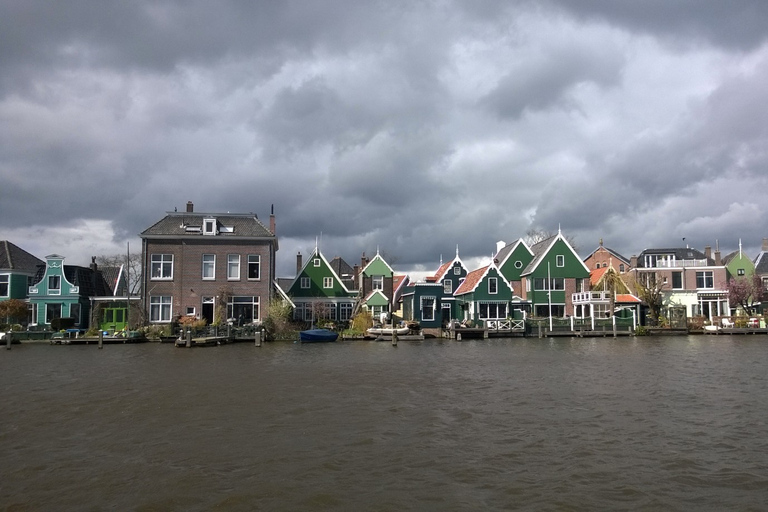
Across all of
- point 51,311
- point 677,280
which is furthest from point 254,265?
point 677,280

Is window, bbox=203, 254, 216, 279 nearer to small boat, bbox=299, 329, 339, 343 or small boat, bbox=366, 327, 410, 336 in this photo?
small boat, bbox=299, 329, 339, 343

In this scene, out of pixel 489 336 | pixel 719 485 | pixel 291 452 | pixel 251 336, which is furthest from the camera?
pixel 489 336

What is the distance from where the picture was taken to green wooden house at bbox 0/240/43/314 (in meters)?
51.2

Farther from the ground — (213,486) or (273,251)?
(273,251)

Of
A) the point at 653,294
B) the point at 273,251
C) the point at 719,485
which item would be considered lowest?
the point at 719,485

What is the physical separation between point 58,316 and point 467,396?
138 feet

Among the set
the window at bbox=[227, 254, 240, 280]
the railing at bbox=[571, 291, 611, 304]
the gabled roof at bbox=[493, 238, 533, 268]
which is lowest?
the railing at bbox=[571, 291, 611, 304]

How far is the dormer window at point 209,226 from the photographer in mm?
46969

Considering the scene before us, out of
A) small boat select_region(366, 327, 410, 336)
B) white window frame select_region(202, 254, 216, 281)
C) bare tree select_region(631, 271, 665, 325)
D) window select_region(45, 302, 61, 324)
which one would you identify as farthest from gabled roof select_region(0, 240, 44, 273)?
bare tree select_region(631, 271, 665, 325)

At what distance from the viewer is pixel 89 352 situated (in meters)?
35.3

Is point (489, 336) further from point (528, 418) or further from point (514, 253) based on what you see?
point (528, 418)

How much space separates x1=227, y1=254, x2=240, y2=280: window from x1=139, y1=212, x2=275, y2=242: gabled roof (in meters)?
1.65

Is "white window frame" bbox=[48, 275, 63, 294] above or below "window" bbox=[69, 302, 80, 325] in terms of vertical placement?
above

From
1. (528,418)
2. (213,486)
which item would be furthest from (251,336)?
(213,486)
